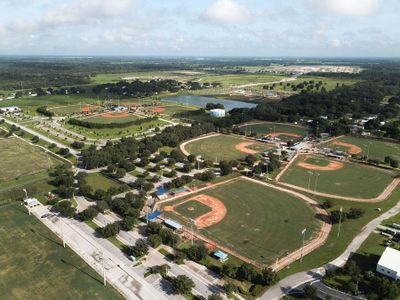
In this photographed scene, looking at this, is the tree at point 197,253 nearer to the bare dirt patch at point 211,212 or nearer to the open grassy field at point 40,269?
the bare dirt patch at point 211,212

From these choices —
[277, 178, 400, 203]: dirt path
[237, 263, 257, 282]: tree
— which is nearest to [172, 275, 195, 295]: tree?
[237, 263, 257, 282]: tree

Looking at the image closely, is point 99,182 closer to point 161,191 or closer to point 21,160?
point 161,191

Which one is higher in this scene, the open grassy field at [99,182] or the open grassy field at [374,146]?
the open grassy field at [374,146]

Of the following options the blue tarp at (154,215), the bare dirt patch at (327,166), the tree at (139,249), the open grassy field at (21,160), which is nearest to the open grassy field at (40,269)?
the tree at (139,249)

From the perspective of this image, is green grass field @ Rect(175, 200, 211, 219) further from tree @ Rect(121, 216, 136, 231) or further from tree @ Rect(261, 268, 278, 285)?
tree @ Rect(261, 268, 278, 285)

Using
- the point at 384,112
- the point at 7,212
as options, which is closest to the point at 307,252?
the point at 7,212

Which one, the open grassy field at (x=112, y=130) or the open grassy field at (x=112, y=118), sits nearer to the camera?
the open grassy field at (x=112, y=130)

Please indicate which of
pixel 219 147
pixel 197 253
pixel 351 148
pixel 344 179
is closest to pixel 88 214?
pixel 197 253
